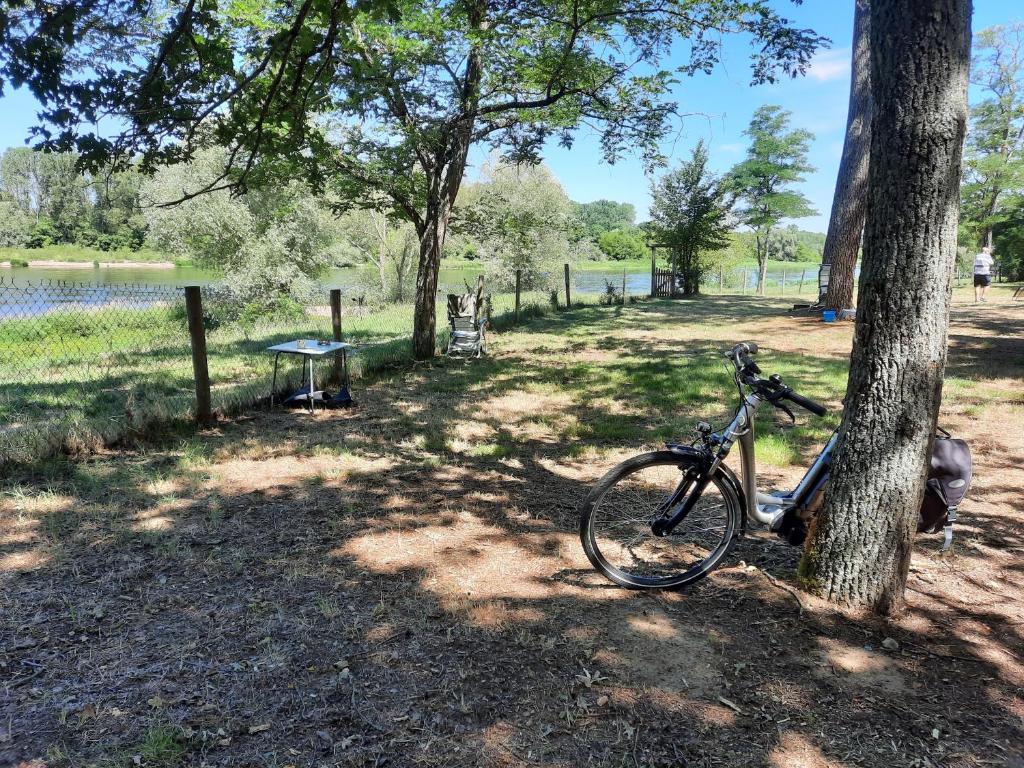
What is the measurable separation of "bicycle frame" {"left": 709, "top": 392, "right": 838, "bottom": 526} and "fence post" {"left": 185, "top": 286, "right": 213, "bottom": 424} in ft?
15.6

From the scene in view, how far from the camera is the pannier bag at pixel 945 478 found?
2.55 metres

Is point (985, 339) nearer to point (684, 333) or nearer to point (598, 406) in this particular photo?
point (684, 333)

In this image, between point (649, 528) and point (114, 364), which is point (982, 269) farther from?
point (114, 364)

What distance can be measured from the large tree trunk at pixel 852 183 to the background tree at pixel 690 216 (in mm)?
9280

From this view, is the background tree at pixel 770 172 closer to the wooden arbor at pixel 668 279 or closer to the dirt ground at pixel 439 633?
the wooden arbor at pixel 668 279

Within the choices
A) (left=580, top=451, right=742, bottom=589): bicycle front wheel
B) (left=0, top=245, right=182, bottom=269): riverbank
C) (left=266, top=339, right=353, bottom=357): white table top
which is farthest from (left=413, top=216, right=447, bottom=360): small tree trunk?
(left=0, top=245, right=182, bottom=269): riverbank

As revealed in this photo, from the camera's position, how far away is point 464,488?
→ 429 cm

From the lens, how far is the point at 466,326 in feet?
32.6

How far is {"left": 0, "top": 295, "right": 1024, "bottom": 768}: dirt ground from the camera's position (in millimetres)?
1973

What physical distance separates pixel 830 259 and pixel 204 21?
1183cm

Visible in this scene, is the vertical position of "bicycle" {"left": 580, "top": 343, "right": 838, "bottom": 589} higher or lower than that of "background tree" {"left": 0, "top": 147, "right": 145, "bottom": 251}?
lower

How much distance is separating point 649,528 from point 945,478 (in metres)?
1.41

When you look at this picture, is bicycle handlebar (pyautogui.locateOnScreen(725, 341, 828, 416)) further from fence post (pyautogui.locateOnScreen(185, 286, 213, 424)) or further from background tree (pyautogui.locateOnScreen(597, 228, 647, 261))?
background tree (pyautogui.locateOnScreen(597, 228, 647, 261))

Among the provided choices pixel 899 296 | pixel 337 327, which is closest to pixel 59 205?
pixel 337 327
